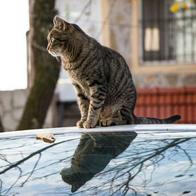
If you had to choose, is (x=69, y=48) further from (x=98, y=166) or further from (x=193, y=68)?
(x=193, y=68)

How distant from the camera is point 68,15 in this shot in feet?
49.4

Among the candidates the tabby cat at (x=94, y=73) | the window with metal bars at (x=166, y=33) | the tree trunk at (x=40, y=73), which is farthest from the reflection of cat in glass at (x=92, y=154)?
the window with metal bars at (x=166, y=33)

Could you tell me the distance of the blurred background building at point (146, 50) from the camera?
13812 millimetres

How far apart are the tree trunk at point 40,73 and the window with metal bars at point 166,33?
789cm

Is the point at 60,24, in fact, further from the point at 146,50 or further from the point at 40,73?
the point at 146,50

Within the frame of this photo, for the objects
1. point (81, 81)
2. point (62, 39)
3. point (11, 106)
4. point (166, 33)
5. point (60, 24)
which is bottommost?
point (11, 106)

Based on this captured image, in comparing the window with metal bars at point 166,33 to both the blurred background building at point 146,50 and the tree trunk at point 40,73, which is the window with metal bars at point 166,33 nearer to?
the blurred background building at point 146,50

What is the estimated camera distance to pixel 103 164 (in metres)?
3.18

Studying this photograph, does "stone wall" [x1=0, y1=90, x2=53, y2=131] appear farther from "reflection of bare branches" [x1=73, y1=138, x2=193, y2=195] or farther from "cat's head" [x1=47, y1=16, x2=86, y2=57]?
"reflection of bare branches" [x1=73, y1=138, x2=193, y2=195]

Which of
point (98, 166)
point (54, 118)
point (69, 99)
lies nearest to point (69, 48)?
point (98, 166)

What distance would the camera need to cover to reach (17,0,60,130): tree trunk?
7.93 m

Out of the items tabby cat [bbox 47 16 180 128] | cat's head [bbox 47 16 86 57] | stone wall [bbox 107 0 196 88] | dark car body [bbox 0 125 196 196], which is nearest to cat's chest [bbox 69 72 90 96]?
tabby cat [bbox 47 16 180 128]

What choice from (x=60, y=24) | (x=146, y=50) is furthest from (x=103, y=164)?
(x=146, y=50)

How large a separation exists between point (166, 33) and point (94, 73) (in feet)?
35.8
